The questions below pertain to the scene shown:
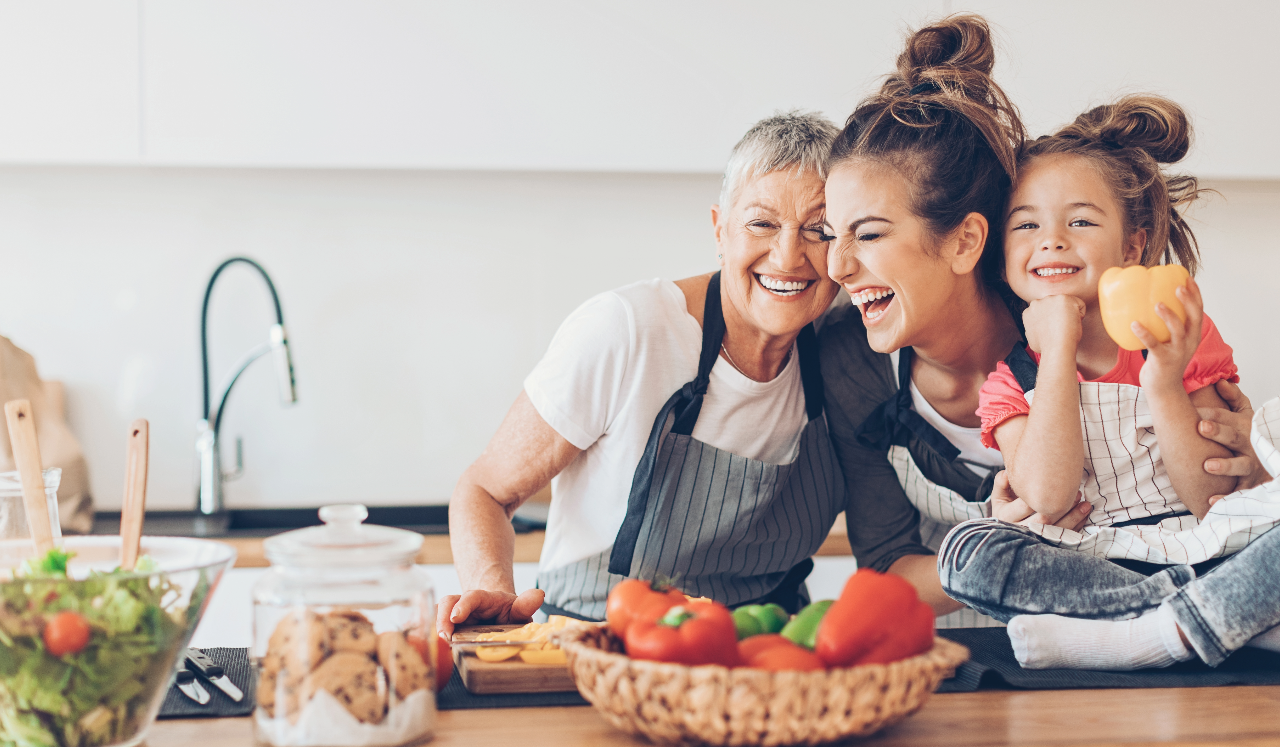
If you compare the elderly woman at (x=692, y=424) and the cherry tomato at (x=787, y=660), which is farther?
the elderly woman at (x=692, y=424)

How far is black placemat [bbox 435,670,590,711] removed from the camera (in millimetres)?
806

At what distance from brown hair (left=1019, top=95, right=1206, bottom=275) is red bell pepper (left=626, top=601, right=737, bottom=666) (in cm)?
87

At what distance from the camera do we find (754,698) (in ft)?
2.07

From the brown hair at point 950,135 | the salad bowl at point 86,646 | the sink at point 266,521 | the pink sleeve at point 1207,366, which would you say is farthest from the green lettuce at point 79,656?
the sink at point 266,521

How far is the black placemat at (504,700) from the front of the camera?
81cm

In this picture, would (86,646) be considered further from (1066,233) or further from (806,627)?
(1066,233)

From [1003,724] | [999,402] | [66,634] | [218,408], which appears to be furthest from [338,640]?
[218,408]

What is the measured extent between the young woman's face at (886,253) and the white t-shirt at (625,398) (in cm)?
24

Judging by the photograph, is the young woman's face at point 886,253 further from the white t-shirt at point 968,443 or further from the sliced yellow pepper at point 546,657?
the sliced yellow pepper at point 546,657

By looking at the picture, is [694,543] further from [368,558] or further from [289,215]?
[289,215]

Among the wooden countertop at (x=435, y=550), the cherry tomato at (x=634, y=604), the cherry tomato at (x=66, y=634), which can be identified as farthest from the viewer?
the wooden countertop at (x=435, y=550)

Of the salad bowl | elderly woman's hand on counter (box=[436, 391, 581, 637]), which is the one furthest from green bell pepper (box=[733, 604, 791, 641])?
elderly woman's hand on counter (box=[436, 391, 581, 637])

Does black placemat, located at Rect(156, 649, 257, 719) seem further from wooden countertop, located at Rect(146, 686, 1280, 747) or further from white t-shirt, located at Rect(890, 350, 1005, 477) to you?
white t-shirt, located at Rect(890, 350, 1005, 477)

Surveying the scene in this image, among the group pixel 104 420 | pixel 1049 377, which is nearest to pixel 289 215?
pixel 104 420
